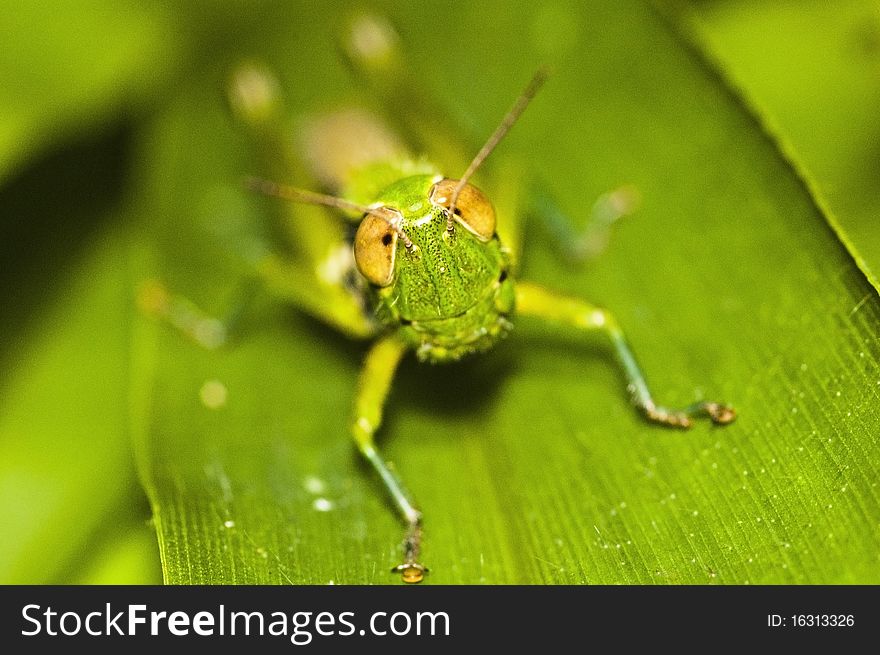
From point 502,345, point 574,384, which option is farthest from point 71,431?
point 574,384

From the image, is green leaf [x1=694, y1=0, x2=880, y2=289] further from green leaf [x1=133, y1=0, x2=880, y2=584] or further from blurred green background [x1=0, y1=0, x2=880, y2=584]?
green leaf [x1=133, y1=0, x2=880, y2=584]

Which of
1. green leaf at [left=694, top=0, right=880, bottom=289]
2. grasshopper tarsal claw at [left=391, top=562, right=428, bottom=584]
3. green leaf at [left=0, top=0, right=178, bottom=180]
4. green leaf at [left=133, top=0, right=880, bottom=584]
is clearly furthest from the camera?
green leaf at [left=0, top=0, right=178, bottom=180]

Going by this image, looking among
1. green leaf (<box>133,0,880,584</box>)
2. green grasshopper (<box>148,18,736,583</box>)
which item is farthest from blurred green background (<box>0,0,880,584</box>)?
green grasshopper (<box>148,18,736,583</box>)

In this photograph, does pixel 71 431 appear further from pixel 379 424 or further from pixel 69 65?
pixel 69 65

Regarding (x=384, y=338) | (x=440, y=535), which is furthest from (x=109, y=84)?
(x=440, y=535)

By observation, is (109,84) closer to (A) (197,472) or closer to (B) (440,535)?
(A) (197,472)
